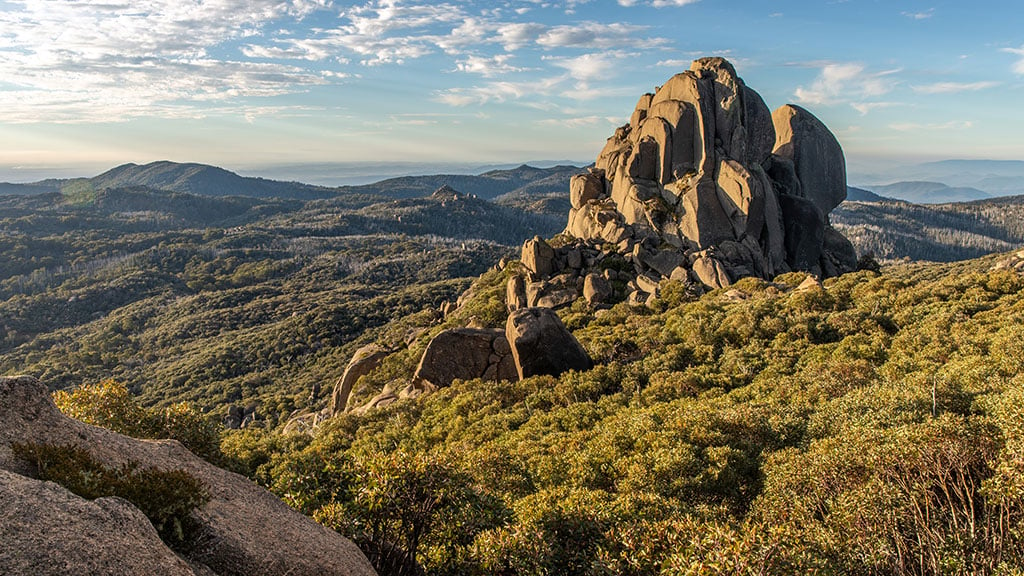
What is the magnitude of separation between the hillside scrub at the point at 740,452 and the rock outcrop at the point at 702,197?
20.0 meters

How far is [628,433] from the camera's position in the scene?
21.8 metres

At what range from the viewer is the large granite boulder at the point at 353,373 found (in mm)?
51625

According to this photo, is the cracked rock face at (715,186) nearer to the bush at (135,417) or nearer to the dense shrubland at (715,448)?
the dense shrubland at (715,448)

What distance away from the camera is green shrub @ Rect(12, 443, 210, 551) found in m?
9.39

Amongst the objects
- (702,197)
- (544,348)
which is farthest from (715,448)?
(702,197)

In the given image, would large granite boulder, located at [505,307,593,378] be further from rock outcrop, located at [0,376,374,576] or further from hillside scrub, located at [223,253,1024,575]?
rock outcrop, located at [0,376,374,576]

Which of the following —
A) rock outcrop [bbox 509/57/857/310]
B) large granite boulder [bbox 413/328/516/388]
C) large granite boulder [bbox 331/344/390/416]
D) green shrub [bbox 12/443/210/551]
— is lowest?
large granite boulder [bbox 331/344/390/416]

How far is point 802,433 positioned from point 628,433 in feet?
21.6

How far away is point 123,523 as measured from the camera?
8.00 meters

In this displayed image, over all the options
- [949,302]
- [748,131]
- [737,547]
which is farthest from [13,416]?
[748,131]

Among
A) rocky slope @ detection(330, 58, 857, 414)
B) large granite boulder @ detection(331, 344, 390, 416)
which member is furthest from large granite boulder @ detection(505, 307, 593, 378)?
large granite boulder @ detection(331, 344, 390, 416)

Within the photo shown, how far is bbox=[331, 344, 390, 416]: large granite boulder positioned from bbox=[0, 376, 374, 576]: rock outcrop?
125 ft

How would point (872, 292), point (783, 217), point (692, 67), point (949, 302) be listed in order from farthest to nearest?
point (692, 67) < point (783, 217) < point (872, 292) < point (949, 302)

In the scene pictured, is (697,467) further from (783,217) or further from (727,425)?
(783,217)
